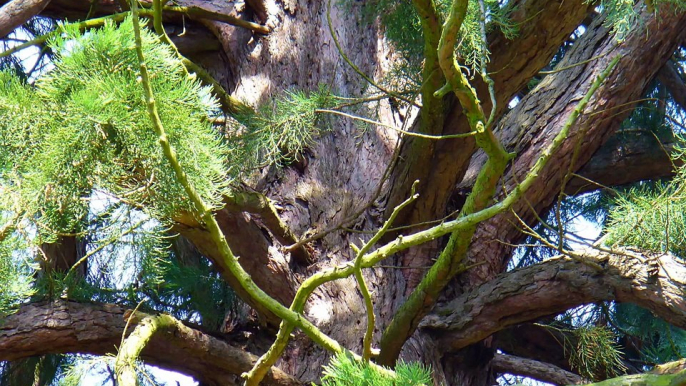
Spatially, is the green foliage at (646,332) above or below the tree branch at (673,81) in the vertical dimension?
below

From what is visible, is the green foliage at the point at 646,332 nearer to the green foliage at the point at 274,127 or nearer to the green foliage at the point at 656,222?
the green foliage at the point at 656,222

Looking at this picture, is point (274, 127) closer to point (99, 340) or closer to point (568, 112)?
point (99, 340)

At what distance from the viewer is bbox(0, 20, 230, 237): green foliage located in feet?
3.66

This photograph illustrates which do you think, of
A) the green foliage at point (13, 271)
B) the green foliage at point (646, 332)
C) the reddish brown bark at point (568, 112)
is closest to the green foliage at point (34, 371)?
the green foliage at point (13, 271)

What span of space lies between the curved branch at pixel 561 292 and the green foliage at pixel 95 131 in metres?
0.93

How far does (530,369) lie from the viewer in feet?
7.68

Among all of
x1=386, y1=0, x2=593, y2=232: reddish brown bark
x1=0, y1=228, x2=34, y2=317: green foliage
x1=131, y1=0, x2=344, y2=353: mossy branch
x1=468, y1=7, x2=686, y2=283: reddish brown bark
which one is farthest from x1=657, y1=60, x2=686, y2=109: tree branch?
x1=0, y1=228, x2=34, y2=317: green foliage

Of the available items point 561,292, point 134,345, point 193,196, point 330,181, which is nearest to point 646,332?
point 561,292

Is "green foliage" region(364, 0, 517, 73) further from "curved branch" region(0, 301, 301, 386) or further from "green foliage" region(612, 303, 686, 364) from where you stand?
"green foliage" region(612, 303, 686, 364)

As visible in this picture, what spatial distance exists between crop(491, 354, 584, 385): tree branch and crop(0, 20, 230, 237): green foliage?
140 centimetres

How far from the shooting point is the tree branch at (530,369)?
7.46ft

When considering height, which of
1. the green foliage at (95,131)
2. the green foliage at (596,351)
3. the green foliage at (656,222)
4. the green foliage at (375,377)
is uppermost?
the green foliage at (656,222)

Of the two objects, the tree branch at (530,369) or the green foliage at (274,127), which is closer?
the green foliage at (274,127)

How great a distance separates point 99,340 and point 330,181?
2.59 feet
